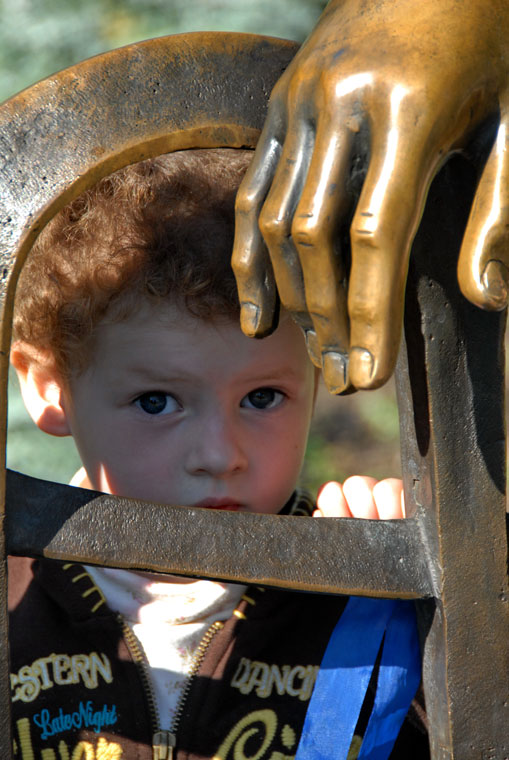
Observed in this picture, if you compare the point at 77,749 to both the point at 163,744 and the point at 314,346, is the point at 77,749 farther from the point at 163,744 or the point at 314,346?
the point at 314,346

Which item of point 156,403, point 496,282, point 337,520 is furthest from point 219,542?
point 156,403

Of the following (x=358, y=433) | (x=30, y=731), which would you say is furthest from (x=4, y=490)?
(x=358, y=433)

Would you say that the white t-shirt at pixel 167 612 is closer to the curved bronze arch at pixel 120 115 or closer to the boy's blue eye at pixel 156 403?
the boy's blue eye at pixel 156 403

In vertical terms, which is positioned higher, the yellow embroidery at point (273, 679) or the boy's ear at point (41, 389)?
the boy's ear at point (41, 389)

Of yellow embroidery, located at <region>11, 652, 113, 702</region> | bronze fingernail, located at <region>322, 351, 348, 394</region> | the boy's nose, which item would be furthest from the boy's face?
bronze fingernail, located at <region>322, 351, 348, 394</region>

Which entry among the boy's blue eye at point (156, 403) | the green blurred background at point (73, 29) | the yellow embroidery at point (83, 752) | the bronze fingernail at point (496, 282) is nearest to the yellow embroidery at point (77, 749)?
the yellow embroidery at point (83, 752)

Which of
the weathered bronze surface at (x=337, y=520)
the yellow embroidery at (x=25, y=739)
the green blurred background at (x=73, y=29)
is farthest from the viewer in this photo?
the green blurred background at (x=73, y=29)

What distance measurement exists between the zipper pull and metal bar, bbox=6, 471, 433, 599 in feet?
1.47

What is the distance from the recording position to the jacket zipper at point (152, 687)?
121 centimetres

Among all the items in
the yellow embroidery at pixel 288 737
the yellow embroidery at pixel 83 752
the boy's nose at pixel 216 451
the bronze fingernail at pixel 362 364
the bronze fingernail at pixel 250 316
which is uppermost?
the boy's nose at pixel 216 451

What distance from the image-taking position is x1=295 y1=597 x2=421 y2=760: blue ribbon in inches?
40.0

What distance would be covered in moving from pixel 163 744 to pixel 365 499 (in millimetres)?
405

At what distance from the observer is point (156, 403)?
126cm

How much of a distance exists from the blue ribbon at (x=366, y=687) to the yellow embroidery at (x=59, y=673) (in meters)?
0.32
